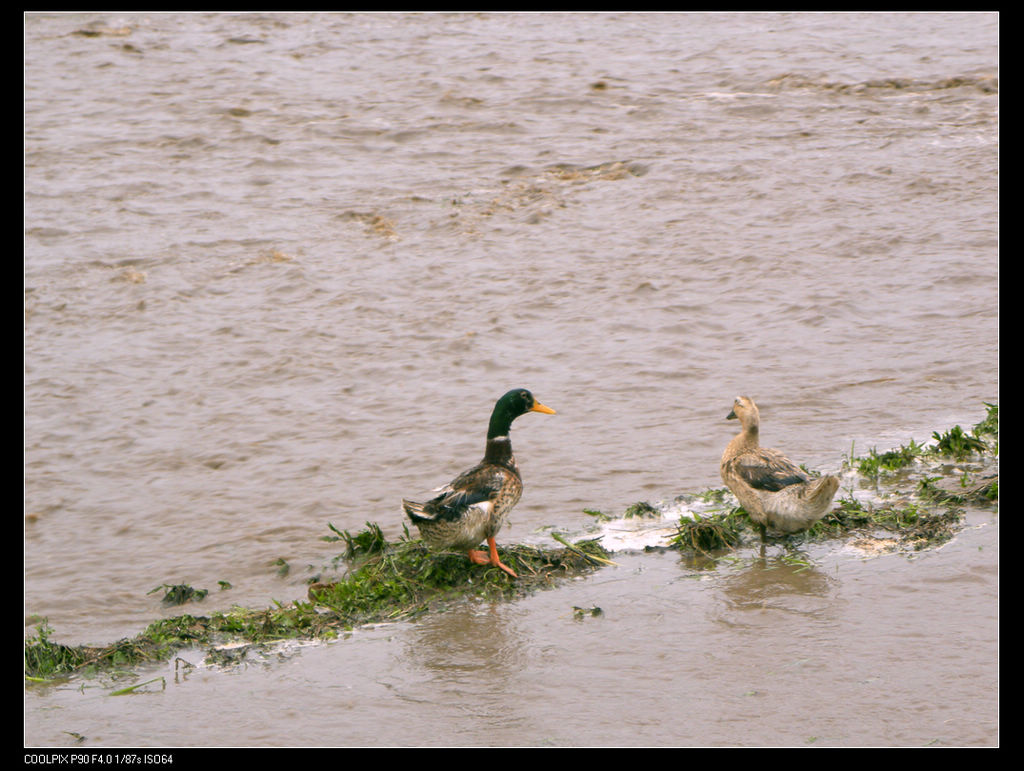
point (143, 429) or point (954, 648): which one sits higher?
point (143, 429)

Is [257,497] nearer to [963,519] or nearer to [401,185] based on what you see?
[963,519]

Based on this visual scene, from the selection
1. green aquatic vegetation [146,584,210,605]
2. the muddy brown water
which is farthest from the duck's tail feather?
green aquatic vegetation [146,584,210,605]

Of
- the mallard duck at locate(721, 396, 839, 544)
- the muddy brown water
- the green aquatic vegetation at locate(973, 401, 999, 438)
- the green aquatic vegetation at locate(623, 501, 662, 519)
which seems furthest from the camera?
the green aquatic vegetation at locate(973, 401, 999, 438)

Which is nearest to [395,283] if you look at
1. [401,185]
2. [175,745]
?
[401,185]

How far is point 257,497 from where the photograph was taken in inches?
335

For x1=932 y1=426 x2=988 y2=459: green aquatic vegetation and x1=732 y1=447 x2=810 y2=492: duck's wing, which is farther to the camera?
x1=932 y1=426 x2=988 y2=459: green aquatic vegetation

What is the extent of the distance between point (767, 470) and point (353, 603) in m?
2.48

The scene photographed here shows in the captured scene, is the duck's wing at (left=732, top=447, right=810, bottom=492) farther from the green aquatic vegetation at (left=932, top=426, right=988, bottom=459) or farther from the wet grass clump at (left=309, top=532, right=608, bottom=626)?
the green aquatic vegetation at (left=932, top=426, right=988, bottom=459)

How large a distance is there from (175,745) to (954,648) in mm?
3546

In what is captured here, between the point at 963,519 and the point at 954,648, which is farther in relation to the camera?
the point at 963,519

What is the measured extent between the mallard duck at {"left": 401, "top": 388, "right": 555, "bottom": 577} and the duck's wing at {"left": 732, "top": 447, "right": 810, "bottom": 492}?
1337mm

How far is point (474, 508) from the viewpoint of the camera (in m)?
6.63

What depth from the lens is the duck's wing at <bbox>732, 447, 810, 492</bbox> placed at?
22.7ft

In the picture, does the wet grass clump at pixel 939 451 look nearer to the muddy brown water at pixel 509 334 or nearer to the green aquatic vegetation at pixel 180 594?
the muddy brown water at pixel 509 334
